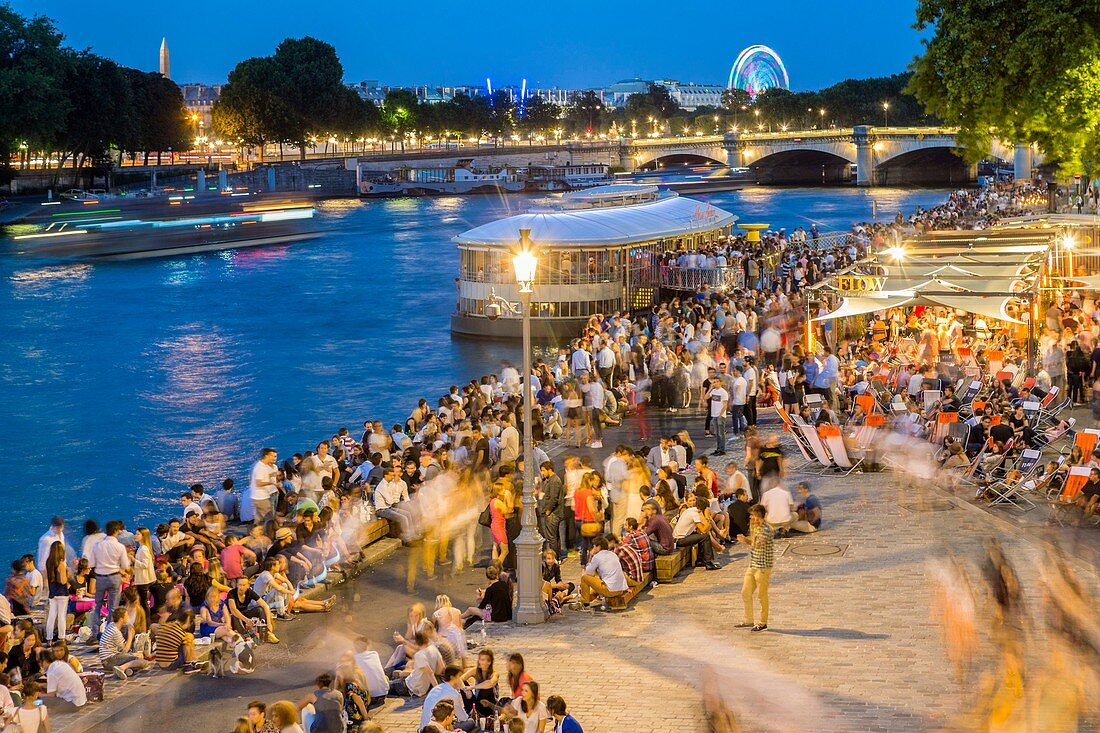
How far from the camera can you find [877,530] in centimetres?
1488

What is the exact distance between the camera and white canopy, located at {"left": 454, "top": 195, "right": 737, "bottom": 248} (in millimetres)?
36312

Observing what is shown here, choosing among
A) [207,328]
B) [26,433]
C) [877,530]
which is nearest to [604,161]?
[207,328]

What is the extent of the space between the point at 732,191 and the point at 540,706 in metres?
129

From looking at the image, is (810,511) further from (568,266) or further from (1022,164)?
(1022,164)

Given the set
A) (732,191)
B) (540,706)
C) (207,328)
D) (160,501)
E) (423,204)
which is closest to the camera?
(540,706)

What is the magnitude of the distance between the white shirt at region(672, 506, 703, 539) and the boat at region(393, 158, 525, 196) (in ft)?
409

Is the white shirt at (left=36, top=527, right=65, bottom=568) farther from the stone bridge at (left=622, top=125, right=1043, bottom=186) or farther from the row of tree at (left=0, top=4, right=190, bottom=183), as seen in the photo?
the stone bridge at (left=622, top=125, right=1043, bottom=186)

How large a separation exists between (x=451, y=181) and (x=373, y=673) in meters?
131

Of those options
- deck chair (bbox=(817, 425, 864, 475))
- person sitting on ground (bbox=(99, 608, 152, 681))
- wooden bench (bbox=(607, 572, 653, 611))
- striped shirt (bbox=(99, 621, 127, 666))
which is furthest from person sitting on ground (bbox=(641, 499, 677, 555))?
striped shirt (bbox=(99, 621, 127, 666))

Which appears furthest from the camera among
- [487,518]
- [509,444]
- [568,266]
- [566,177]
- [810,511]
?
[566,177]

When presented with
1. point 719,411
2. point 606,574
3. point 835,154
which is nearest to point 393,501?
point 606,574

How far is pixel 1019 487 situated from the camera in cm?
1570

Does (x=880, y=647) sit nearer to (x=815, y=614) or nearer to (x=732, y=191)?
(x=815, y=614)

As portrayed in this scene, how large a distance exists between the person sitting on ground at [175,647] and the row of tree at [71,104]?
7790cm
